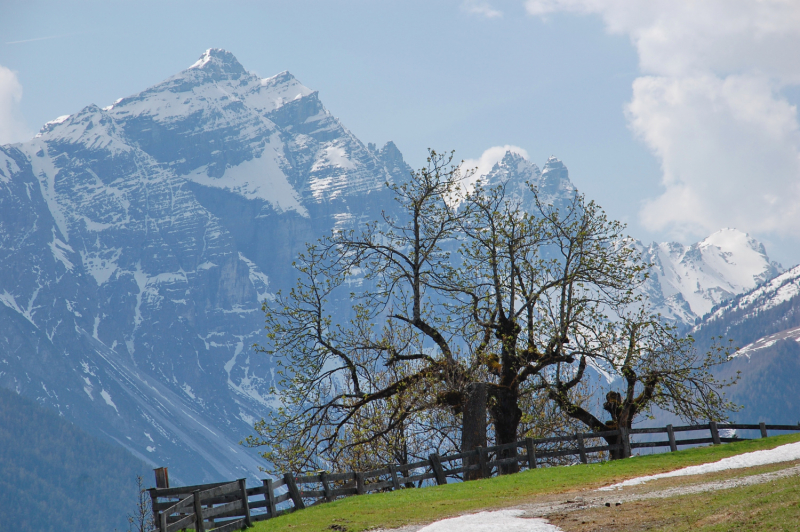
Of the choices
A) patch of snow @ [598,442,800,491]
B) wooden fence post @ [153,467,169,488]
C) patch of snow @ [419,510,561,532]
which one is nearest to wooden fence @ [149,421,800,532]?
wooden fence post @ [153,467,169,488]

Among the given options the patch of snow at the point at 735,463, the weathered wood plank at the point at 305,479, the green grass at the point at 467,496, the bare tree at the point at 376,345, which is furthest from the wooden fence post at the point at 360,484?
the patch of snow at the point at 735,463

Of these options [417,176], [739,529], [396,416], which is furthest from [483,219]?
[739,529]

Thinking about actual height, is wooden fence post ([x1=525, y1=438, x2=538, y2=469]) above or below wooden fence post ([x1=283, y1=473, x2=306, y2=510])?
below

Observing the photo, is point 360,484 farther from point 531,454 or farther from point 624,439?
point 624,439

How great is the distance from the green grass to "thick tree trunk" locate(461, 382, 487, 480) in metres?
1.89

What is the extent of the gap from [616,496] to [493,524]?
457 centimetres

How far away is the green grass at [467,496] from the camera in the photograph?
17.3m

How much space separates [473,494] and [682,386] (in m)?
10.5

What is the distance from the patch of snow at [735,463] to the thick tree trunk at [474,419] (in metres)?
6.16

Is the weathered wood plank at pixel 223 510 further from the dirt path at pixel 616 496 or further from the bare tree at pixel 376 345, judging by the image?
the bare tree at pixel 376 345

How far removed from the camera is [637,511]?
569 inches

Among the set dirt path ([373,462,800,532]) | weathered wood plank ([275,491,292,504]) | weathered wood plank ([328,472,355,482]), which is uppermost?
weathered wood plank ([328,472,355,482])

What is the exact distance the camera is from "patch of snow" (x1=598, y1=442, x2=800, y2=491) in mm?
20156

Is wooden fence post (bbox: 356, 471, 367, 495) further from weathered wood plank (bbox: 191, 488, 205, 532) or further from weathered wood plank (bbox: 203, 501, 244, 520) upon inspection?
weathered wood plank (bbox: 191, 488, 205, 532)
